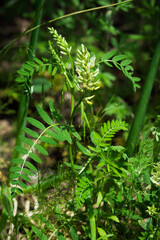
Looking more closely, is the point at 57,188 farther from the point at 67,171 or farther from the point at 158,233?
the point at 158,233

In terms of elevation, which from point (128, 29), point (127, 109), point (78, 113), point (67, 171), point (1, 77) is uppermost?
point (128, 29)

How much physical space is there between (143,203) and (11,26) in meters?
2.78

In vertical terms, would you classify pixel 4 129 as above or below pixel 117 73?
below

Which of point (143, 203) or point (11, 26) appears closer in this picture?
point (143, 203)

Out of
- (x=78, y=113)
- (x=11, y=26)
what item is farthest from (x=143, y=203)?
(x=11, y=26)

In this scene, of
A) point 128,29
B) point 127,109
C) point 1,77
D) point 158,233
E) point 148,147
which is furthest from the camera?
point 128,29

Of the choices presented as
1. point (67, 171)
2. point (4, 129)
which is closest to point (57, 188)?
point (67, 171)

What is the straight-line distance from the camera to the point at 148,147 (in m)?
1.02

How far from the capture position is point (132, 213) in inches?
39.0

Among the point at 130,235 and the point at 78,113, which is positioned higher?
the point at 78,113

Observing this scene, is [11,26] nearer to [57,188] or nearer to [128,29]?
[128,29]

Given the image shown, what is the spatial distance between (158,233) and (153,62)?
588mm

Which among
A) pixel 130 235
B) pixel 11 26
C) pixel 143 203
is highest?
pixel 11 26

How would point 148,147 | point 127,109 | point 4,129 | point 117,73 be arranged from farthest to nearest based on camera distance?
point 117,73 → point 4,129 → point 127,109 → point 148,147
